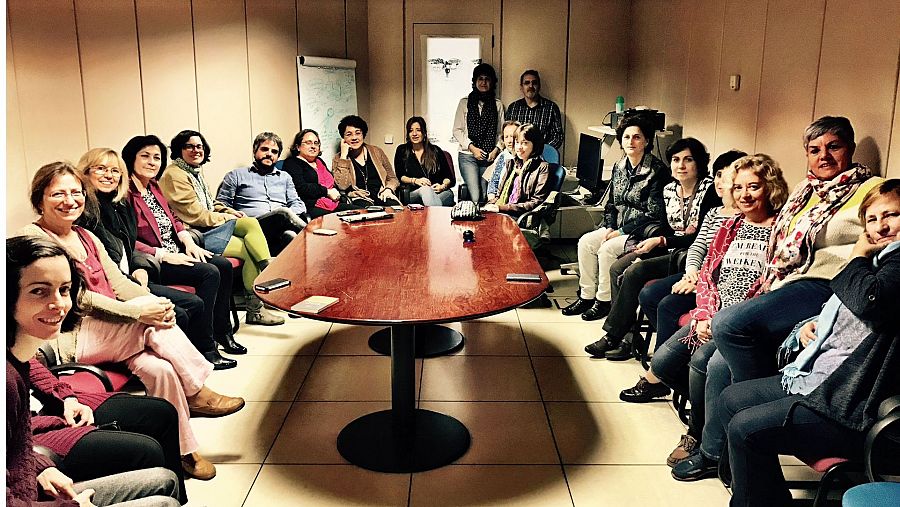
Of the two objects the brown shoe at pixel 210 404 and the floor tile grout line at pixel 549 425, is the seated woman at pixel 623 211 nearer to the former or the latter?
the floor tile grout line at pixel 549 425

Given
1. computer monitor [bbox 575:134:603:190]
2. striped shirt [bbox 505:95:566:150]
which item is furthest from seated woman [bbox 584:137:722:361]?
striped shirt [bbox 505:95:566:150]

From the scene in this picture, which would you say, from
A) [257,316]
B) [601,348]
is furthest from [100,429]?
[601,348]

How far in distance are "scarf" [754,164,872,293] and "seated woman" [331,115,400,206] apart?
394cm

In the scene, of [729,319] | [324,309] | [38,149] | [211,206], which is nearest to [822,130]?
[729,319]

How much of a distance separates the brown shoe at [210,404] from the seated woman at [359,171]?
3237 millimetres

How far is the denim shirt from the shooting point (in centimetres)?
607

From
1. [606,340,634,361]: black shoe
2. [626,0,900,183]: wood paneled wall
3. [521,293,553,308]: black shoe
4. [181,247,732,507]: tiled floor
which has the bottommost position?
[181,247,732,507]: tiled floor

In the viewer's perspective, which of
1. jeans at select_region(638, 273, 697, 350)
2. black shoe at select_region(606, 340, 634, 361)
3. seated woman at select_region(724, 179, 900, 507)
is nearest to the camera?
seated woman at select_region(724, 179, 900, 507)

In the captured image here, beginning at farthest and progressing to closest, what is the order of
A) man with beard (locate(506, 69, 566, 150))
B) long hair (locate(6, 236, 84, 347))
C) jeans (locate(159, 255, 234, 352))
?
man with beard (locate(506, 69, 566, 150)) → jeans (locate(159, 255, 234, 352)) → long hair (locate(6, 236, 84, 347))

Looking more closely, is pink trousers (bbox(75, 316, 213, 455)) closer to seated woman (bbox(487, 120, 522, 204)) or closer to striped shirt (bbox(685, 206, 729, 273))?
striped shirt (bbox(685, 206, 729, 273))

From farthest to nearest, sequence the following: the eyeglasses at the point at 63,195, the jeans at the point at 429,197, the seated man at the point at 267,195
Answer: the jeans at the point at 429,197
the seated man at the point at 267,195
the eyeglasses at the point at 63,195

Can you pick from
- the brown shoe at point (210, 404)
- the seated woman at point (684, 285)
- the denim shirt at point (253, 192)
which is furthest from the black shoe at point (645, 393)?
the denim shirt at point (253, 192)

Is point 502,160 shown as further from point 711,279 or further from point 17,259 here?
point 17,259

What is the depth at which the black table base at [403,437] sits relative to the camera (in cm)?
337
